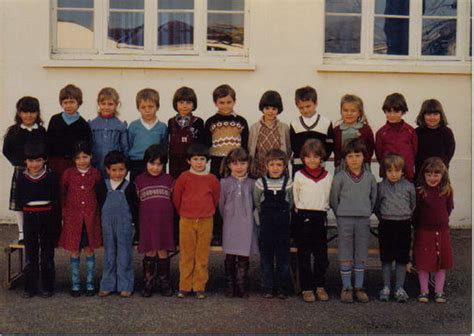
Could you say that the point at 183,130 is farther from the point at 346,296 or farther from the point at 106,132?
the point at 346,296

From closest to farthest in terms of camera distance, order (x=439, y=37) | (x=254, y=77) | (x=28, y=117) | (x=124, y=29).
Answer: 1. (x=28, y=117)
2. (x=254, y=77)
3. (x=124, y=29)
4. (x=439, y=37)

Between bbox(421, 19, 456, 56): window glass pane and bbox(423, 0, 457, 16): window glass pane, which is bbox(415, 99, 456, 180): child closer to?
bbox(421, 19, 456, 56): window glass pane

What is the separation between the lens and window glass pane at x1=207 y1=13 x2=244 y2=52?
32.3 feet

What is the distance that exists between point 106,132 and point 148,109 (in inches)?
16.4

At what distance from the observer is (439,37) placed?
32.7ft

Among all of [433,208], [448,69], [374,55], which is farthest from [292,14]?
[433,208]

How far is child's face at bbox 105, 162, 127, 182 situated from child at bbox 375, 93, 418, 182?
219cm

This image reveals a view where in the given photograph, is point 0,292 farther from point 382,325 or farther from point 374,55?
point 374,55

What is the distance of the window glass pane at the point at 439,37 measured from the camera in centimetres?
998

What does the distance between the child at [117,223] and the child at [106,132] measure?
14.6 inches

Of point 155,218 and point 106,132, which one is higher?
point 106,132

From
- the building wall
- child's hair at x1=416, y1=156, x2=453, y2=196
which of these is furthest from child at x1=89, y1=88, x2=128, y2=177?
the building wall

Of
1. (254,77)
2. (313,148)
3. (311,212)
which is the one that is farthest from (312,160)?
(254,77)

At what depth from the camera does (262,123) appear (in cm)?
696
